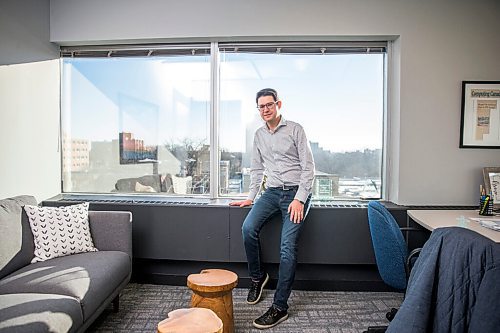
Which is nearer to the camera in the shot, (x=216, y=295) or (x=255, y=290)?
(x=216, y=295)

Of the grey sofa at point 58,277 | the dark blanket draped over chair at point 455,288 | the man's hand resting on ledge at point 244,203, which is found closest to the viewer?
the dark blanket draped over chair at point 455,288

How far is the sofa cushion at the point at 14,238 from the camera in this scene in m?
2.12

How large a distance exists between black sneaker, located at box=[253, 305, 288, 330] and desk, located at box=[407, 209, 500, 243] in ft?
3.75

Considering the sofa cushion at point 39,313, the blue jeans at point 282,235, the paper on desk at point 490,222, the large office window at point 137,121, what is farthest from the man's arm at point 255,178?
the paper on desk at point 490,222

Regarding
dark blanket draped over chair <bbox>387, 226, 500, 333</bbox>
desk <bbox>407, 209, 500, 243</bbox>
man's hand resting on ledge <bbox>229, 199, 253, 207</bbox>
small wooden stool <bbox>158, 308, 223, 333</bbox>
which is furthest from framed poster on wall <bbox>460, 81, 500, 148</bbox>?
small wooden stool <bbox>158, 308, 223, 333</bbox>

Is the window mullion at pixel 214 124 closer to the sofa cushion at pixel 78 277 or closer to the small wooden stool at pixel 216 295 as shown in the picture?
the sofa cushion at pixel 78 277

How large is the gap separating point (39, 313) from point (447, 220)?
8.08ft

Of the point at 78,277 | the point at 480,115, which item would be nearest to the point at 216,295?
the point at 78,277

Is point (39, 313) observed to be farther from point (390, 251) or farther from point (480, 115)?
point (480, 115)

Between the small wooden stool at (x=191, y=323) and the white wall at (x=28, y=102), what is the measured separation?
6.18 ft

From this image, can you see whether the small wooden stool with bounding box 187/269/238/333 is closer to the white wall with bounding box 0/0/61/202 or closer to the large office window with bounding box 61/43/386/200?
the large office window with bounding box 61/43/386/200

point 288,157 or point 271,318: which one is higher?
point 288,157

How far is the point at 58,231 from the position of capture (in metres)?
2.46

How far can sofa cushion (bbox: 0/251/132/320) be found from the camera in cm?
190
